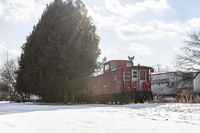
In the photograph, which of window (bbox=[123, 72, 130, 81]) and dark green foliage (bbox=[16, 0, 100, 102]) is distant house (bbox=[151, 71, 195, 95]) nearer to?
window (bbox=[123, 72, 130, 81])

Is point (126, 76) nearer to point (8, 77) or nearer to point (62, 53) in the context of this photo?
point (62, 53)

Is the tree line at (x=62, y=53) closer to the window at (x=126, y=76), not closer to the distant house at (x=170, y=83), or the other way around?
the window at (x=126, y=76)

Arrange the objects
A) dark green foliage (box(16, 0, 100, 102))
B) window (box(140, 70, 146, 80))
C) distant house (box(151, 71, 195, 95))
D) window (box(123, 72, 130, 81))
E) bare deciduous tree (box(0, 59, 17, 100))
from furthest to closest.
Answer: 1. bare deciduous tree (box(0, 59, 17, 100))
2. distant house (box(151, 71, 195, 95))
3. window (box(140, 70, 146, 80))
4. window (box(123, 72, 130, 81))
5. dark green foliage (box(16, 0, 100, 102))

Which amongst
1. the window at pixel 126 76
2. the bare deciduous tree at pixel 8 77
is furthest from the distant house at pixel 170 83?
the bare deciduous tree at pixel 8 77

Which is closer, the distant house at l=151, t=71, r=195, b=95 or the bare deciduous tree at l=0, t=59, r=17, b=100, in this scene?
the distant house at l=151, t=71, r=195, b=95

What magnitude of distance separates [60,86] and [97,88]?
5556mm

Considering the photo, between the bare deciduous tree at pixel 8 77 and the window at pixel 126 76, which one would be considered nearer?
the window at pixel 126 76

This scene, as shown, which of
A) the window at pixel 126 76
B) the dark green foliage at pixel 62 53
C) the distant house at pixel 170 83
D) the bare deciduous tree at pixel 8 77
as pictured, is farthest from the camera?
the bare deciduous tree at pixel 8 77

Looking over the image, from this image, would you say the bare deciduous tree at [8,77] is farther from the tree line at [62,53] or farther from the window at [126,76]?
the window at [126,76]

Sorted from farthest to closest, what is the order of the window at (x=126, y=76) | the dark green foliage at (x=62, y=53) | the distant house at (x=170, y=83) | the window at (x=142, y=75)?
the distant house at (x=170, y=83), the window at (x=142, y=75), the window at (x=126, y=76), the dark green foliage at (x=62, y=53)

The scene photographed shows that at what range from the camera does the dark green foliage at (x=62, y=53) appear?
121ft

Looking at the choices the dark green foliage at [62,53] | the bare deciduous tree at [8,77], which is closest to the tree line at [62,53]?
the dark green foliage at [62,53]

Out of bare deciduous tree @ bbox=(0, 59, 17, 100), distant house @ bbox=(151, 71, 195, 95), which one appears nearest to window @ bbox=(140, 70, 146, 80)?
distant house @ bbox=(151, 71, 195, 95)

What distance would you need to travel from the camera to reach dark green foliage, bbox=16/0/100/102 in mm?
37031
